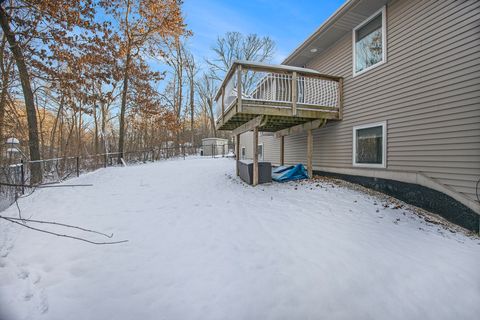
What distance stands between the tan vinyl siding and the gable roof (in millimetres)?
535

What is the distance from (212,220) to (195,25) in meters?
15.9

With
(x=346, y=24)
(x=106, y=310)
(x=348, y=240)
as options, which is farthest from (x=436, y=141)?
(x=106, y=310)

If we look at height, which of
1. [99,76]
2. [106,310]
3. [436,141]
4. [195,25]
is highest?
[195,25]

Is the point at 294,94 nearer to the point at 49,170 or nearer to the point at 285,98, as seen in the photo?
the point at 285,98

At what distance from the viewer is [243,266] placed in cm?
270

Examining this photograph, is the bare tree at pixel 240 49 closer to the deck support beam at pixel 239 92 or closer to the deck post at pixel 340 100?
the deck post at pixel 340 100

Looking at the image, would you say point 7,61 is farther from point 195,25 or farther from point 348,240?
point 348,240

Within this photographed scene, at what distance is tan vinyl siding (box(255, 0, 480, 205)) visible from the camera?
3.92m

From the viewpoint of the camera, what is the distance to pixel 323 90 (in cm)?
702

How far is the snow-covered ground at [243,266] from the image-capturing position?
2119mm

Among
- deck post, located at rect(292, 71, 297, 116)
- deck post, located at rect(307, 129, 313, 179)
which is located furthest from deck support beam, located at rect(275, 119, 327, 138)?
deck post, located at rect(292, 71, 297, 116)

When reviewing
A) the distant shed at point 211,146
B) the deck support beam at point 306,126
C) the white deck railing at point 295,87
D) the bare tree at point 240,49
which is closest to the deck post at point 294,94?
the white deck railing at point 295,87

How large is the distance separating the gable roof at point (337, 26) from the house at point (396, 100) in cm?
3

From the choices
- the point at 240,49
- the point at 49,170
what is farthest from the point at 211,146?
the point at 49,170
